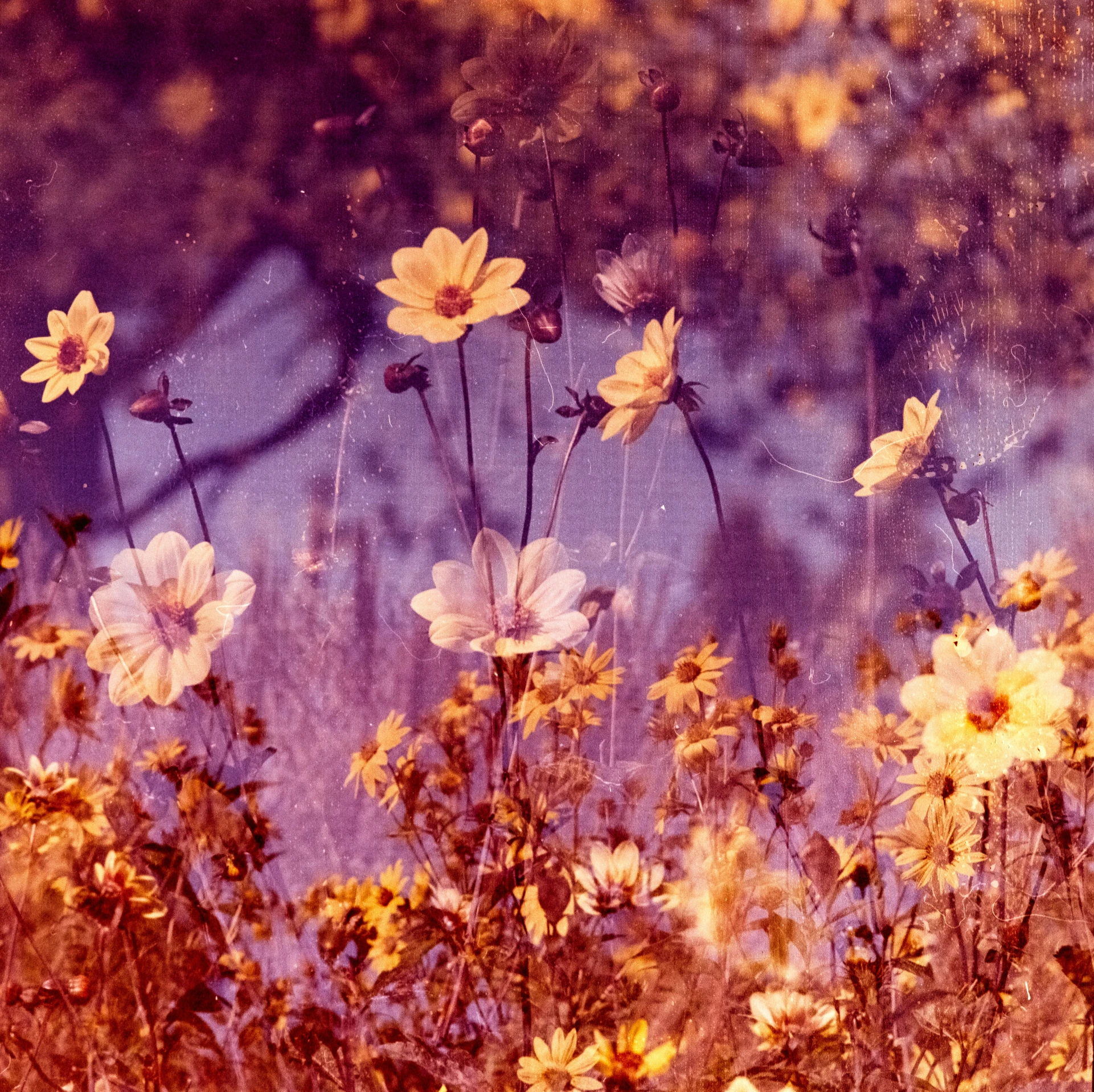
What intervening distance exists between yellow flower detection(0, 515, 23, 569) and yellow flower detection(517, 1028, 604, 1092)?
0.59 metres

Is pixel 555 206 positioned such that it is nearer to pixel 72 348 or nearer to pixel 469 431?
pixel 469 431

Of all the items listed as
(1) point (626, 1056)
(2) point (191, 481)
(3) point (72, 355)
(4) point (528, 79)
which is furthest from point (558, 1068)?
(4) point (528, 79)

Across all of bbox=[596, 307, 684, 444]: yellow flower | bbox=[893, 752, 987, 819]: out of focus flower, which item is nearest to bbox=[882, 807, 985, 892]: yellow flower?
bbox=[893, 752, 987, 819]: out of focus flower

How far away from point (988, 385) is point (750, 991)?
56 centimetres

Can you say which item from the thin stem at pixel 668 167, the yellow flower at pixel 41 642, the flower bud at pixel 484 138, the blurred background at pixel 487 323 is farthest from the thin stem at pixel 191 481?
the thin stem at pixel 668 167

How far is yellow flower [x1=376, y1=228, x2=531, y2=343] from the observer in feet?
2.46

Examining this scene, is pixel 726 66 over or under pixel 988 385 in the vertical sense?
over

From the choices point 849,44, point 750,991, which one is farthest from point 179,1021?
point 849,44

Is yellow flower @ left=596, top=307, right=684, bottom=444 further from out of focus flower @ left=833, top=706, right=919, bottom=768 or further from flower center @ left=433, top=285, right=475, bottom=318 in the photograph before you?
out of focus flower @ left=833, top=706, right=919, bottom=768

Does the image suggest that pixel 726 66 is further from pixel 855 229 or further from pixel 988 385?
pixel 988 385

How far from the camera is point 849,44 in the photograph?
0.76 m

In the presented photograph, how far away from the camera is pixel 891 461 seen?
0.77 m

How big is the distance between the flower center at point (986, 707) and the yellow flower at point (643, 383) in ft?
1.19

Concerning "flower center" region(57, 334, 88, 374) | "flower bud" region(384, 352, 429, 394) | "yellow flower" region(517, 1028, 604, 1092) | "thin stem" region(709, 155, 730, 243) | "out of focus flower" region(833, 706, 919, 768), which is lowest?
"yellow flower" region(517, 1028, 604, 1092)
